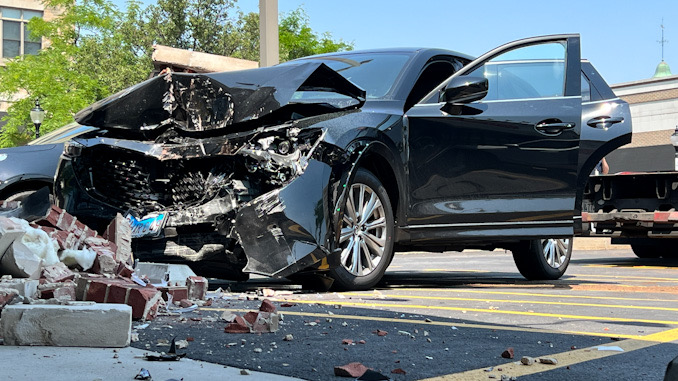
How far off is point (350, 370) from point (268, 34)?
952 cm

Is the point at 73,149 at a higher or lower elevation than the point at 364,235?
higher

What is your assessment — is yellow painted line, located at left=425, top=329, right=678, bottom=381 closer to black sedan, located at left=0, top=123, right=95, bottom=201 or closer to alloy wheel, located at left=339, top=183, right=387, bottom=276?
alloy wheel, located at left=339, top=183, right=387, bottom=276

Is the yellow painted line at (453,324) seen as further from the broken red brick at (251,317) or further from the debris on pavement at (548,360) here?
the debris on pavement at (548,360)

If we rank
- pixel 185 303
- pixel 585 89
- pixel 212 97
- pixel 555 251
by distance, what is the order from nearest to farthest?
pixel 185 303, pixel 212 97, pixel 585 89, pixel 555 251

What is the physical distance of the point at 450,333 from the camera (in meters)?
4.52

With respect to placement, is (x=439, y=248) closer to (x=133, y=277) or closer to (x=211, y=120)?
(x=211, y=120)

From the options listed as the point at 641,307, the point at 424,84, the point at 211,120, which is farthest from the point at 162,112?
the point at 641,307

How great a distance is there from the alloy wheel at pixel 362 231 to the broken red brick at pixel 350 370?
2.93 metres

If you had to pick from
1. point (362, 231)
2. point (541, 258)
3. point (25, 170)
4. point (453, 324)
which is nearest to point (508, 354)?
point (453, 324)

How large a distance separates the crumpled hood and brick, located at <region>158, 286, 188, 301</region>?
1329 millimetres

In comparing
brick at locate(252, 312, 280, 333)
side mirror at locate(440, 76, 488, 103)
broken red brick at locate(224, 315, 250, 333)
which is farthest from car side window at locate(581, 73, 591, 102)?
broken red brick at locate(224, 315, 250, 333)

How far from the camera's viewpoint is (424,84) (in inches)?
295

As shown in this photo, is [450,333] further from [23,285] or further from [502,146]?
[502,146]

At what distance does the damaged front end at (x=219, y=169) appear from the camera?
6.02 metres
